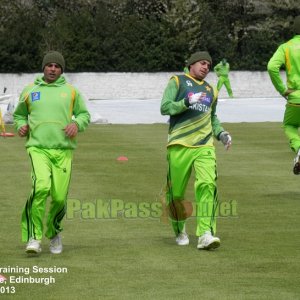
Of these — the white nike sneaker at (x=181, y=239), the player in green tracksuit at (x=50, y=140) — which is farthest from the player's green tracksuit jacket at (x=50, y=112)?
the white nike sneaker at (x=181, y=239)

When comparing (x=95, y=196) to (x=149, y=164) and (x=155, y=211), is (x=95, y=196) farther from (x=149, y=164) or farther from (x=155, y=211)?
(x=149, y=164)

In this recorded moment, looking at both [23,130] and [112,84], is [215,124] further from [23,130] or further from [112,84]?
[112,84]

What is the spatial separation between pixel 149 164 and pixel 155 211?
5786 millimetres

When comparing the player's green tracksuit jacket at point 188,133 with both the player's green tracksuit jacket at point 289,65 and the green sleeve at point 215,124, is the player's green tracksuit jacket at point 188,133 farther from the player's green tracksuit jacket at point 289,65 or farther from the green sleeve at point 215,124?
the player's green tracksuit jacket at point 289,65

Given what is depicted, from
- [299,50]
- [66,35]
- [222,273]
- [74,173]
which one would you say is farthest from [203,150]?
[66,35]

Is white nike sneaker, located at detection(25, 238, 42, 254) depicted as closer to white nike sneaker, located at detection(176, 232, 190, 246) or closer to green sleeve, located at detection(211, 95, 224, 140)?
white nike sneaker, located at detection(176, 232, 190, 246)

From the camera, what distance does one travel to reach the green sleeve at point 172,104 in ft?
36.0

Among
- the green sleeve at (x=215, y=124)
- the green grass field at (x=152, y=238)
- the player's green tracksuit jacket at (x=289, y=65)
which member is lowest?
the green grass field at (x=152, y=238)

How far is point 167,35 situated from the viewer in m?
56.9

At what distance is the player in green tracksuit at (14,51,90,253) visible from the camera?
10.6 metres

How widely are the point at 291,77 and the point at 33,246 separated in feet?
17.7

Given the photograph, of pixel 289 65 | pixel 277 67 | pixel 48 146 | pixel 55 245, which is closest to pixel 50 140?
pixel 48 146

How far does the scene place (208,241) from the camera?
10.8 metres

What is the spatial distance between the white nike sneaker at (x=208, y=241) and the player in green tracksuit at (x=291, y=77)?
12.5 feet
